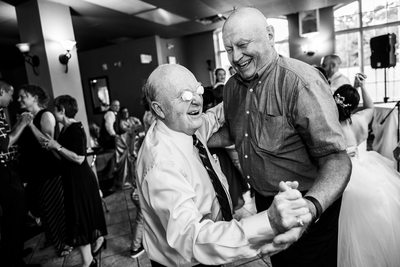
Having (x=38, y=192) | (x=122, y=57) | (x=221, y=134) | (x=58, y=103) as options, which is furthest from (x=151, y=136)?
(x=122, y=57)

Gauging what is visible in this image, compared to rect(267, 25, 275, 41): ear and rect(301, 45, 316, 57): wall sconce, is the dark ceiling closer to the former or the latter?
rect(301, 45, 316, 57): wall sconce

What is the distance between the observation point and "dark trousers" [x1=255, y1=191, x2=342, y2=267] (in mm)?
1339

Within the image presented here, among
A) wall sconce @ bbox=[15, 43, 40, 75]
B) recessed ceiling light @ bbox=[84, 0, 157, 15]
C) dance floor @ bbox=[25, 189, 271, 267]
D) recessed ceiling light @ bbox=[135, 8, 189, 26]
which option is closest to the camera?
dance floor @ bbox=[25, 189, 271, 267]

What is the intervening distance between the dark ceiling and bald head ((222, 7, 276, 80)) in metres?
4.53

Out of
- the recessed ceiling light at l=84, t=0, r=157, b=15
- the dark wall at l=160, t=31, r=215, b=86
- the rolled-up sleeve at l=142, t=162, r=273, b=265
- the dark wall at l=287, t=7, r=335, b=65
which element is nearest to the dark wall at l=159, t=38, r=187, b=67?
the dark wall at l=160, t=31, r=215, b=86

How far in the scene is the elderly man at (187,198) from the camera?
860 millimetres

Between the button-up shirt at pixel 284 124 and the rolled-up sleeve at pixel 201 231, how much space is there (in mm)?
434

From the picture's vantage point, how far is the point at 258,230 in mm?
856

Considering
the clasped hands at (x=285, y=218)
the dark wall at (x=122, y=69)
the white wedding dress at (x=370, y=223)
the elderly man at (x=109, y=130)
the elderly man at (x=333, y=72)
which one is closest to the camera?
the clasped hands at (x=285, y=218)

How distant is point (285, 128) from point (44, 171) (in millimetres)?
2485

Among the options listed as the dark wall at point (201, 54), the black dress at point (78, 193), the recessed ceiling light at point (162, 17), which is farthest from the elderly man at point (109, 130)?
the dark wall at point (201, 54)

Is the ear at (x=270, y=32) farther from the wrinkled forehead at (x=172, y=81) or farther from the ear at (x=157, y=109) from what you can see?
the ear at (x=157, y=109)

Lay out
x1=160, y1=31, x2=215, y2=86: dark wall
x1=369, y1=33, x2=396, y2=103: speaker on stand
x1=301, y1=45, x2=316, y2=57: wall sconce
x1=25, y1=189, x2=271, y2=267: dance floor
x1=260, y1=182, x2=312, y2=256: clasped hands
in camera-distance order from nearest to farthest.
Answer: x1=260, y1=182, x2=312, y2=256: clasped hands < x1=25, y1=189, x2=271, y2=267: dance floor < x1=369, y1=33, x2=396, y2=103: speaker on stand < x1=301, y1=45, x2=316, y2=57: wall sconce < x1=160, y1=31, x2=215, y2=86: dark wall

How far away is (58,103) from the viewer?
107 inches
